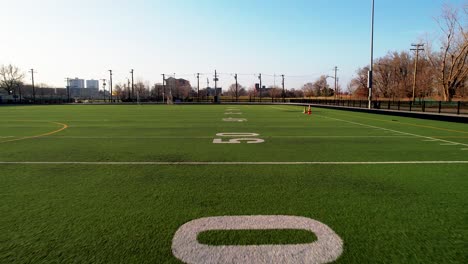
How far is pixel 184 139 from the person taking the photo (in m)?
11.2

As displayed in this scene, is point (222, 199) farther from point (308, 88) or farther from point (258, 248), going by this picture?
point (308, 88)

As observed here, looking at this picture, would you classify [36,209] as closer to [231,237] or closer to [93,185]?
[93,185]

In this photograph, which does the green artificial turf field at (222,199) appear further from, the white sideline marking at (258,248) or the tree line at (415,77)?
the tree line at (415,77)

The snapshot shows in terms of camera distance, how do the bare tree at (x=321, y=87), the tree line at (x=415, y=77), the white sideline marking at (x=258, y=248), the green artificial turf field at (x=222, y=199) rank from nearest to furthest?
1. the white sideline marking at (x=258, y=248)
2. the green artificial turf field at (x=222, y=199)
3. the tree line at (x=415, y=77)
4. the bare tree at (x=321, y=87)

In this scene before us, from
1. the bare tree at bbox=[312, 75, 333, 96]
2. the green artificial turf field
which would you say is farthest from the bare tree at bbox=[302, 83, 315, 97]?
the green artificial turf field

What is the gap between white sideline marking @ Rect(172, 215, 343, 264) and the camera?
2.85 meters

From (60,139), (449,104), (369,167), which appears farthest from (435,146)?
(449,104)

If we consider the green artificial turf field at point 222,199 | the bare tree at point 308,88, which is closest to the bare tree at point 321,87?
the bare tree at point 308,88

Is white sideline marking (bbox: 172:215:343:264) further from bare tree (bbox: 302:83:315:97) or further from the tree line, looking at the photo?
bare tree (bbox: 302:83:315:97)

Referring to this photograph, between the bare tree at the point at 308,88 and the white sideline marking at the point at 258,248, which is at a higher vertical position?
the bare tree at the point at 308,88

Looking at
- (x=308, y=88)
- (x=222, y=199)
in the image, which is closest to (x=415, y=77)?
(x=222, y=199)

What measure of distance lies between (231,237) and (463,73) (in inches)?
2941

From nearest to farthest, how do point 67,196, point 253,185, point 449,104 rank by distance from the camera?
point 67,196 → point 253,185 → point 449,104

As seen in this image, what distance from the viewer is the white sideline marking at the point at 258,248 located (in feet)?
9.34
